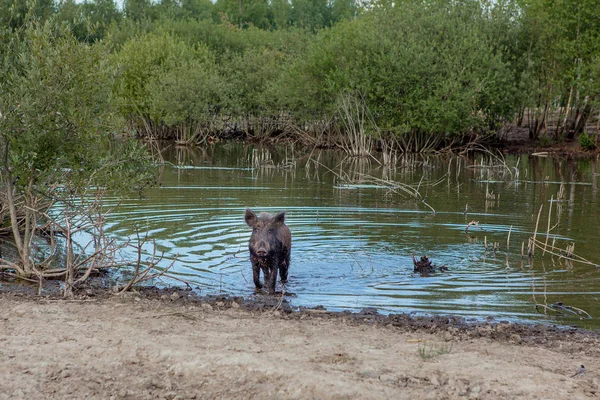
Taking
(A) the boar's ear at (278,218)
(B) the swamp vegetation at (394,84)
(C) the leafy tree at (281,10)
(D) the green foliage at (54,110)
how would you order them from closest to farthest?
(D) the green foliage at (54,110), (A) the boar's ear at (278,218), (B) the swamp vegetation at (394,84), (C) the leafy tree at (281,10)

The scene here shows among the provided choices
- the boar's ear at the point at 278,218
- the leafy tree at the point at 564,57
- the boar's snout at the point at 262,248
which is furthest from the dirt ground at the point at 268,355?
the leafy tree at the point at 564,57

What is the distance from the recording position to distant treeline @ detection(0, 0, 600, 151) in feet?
149

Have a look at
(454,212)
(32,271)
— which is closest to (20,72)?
(32,271)

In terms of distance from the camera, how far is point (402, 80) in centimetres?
4575

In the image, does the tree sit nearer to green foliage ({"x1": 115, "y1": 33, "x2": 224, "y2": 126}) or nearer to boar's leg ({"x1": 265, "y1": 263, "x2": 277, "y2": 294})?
boar's leg ({"x1": 265, "y1": 263, "x2": 277, "y2": 294})

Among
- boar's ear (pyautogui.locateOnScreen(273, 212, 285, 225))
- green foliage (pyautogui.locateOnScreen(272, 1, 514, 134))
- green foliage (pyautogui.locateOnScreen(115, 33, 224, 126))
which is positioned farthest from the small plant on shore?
green foliage (pyautogui.locateOnScreen(115, 33, 224, 126))

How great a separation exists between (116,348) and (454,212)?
14674 millimetres

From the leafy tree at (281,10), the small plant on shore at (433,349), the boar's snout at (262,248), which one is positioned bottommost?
the small plant on shore at (433,349)

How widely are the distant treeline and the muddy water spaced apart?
15168mm

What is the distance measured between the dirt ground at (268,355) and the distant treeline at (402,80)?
30701 mm

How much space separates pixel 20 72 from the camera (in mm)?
12070

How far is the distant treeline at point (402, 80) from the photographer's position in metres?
45.5

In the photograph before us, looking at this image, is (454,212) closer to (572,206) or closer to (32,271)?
(572,206)

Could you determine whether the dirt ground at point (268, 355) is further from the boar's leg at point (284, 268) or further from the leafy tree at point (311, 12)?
the leafy tree at point (311, 12)
